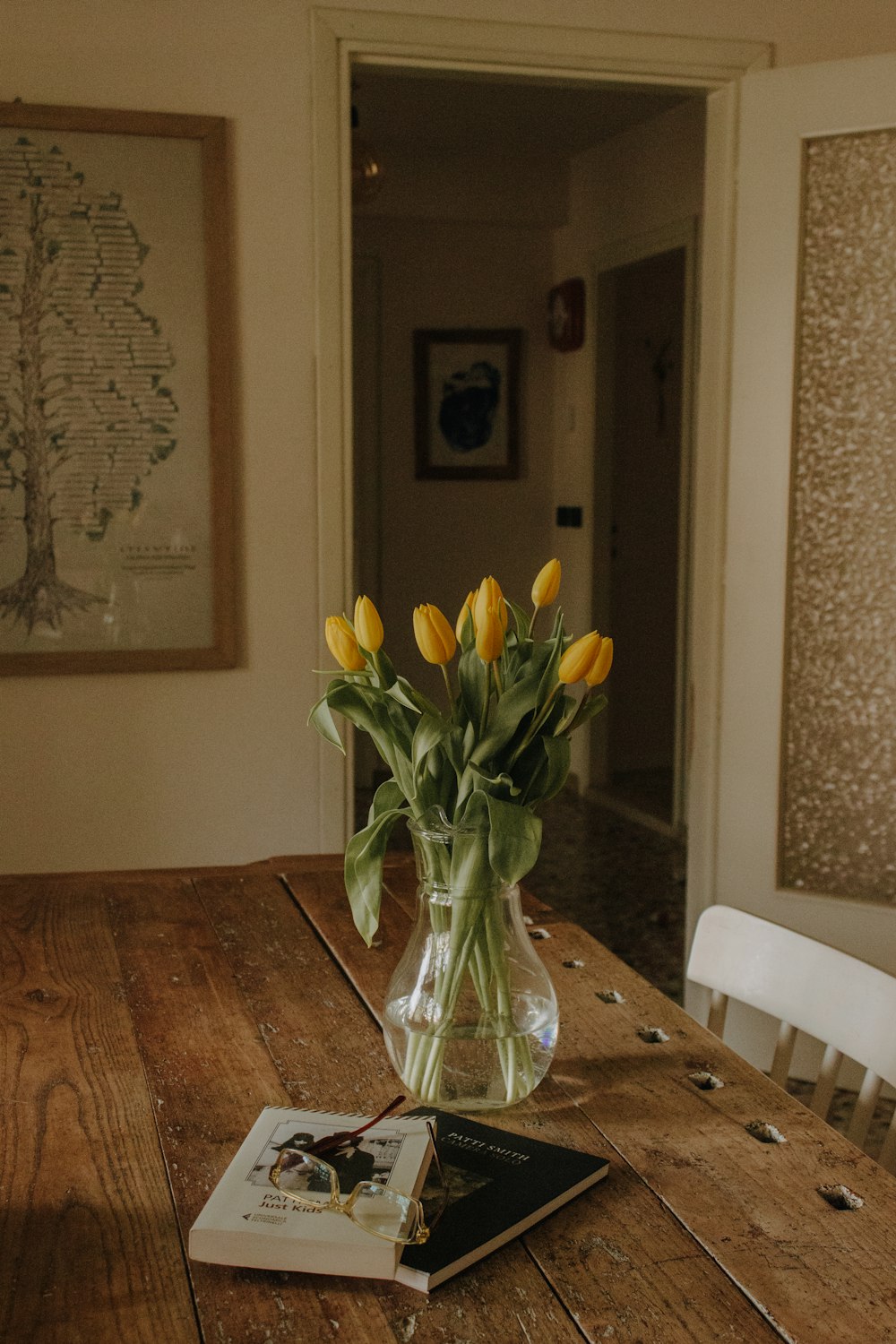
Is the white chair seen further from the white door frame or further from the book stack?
the white door frame

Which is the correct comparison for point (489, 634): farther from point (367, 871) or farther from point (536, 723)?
point (367, 871)

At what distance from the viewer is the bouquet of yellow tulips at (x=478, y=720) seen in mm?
1113

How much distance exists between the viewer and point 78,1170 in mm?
1089

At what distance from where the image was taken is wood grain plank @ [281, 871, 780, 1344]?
0.88 m

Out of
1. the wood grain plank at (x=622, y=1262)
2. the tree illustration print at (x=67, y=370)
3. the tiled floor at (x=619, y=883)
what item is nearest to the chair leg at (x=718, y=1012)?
the wood grain plank at (x=622, y=1262)

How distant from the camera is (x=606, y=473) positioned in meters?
5.75

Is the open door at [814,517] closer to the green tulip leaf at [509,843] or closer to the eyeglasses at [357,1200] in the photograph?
the green tulip leaf at [509,843]

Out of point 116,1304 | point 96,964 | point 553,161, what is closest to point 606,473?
point 553,161

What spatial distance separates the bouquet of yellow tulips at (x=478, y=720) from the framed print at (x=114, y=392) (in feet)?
5.49

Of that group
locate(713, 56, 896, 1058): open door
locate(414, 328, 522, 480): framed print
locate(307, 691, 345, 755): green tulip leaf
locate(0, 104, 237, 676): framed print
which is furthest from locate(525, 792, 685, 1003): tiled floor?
locate(307, 691, 345, 755): green tulip leaf

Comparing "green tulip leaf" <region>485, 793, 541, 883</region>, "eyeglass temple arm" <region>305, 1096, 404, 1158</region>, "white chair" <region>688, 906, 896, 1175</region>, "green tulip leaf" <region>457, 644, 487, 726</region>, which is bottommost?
"white chair" <region>688, 906, 896, 1175</region>

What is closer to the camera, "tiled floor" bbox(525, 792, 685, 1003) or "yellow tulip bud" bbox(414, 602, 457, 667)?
"yellow tulip bud" bbox(414, 602, 457, 667)

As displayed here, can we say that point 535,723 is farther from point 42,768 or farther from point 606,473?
point 606,473

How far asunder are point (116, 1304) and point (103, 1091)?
1.16ft
